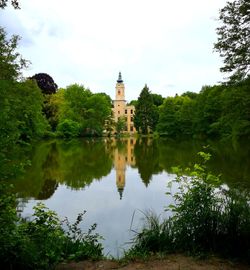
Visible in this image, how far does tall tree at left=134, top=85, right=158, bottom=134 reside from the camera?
3039 inches

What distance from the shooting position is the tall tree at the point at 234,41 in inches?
428

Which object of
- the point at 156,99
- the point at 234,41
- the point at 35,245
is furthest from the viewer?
the point at 156,99

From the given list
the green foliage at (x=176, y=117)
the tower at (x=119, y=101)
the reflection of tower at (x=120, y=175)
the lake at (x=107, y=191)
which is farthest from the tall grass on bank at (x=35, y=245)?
the tower at (x=119, y=101)

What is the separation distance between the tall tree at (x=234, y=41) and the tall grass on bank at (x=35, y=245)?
7994mm

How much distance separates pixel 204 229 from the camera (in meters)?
5.15

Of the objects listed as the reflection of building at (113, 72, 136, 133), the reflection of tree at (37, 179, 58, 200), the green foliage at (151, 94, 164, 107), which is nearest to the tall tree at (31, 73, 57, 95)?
the reflection of building at (113, 72, 136, 133)

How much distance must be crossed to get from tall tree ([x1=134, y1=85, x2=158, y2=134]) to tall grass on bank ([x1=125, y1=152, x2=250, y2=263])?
71.4 meters

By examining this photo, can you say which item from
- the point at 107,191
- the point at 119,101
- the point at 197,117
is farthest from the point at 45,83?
the point at 107,191

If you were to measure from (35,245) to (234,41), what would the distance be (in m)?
9.45

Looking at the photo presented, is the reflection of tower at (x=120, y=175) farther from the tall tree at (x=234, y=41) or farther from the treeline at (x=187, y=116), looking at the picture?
the treeline at (x=187, y=116)

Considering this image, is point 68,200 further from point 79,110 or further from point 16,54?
point 79,110

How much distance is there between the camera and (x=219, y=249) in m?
5.05

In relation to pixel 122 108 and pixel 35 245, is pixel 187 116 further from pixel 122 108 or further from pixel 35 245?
pixel 35 245

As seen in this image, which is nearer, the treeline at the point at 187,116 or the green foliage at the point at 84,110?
the treeline at the point at 187,116
